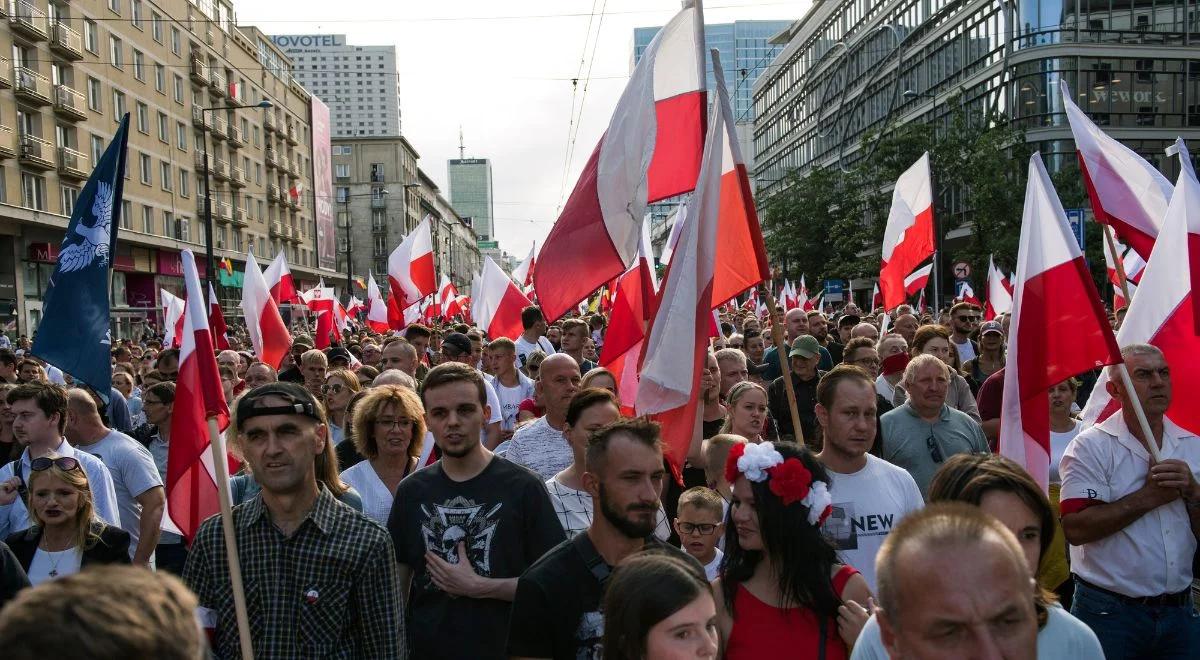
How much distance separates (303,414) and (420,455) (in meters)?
2.15

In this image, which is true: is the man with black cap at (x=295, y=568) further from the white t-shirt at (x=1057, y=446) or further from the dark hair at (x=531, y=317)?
the dark hair at (x=531, y=317)

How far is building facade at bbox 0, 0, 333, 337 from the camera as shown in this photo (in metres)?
34.9

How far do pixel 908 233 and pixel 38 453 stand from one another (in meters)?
10.0

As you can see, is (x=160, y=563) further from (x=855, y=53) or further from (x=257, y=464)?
(x=855, y=53)

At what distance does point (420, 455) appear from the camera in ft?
18.7

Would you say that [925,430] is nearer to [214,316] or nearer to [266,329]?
[214,316]

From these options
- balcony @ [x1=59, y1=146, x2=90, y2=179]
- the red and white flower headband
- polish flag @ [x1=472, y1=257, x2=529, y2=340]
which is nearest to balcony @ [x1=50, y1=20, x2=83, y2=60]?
balcony @ [x1=59, y1=146, x2=90, y2=179]

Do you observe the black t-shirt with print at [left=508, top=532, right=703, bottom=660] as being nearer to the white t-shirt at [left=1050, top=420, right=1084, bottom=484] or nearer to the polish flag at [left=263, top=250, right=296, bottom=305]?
the white t-shirt at [left=1050, top=420, right=1084, bottom=484]

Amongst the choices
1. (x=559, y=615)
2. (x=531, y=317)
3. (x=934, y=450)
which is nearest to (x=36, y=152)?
(x=531, y=317)

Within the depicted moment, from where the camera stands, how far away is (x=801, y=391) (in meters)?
8.54

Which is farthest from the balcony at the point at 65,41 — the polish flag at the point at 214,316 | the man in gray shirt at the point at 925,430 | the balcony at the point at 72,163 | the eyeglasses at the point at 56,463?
the man in gray shirt at the point at 925,430

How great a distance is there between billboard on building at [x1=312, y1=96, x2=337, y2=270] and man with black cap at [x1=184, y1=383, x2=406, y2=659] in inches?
3026

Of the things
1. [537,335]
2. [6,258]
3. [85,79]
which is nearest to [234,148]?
[85,79]

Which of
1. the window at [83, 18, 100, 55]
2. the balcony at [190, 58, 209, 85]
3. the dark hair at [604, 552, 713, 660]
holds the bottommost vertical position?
the dark hair at [604, 552, 713, 660]
